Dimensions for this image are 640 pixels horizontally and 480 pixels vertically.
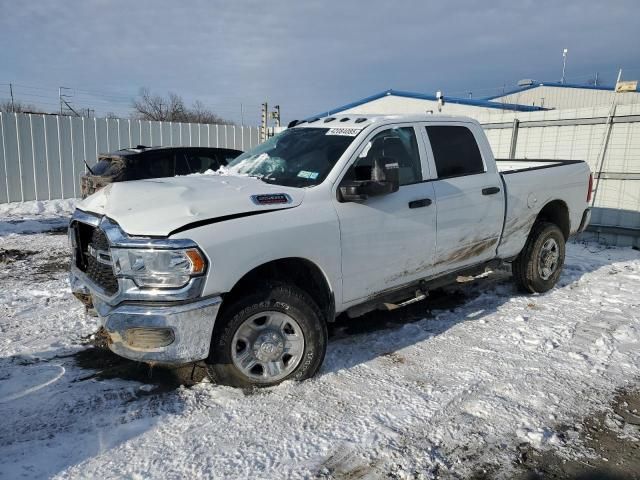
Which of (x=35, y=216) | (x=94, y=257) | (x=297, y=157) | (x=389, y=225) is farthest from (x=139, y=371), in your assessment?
(x=35, y=216)

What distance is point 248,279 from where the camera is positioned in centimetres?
359

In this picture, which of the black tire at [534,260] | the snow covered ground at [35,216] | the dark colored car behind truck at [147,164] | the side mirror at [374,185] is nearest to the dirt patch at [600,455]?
the side mirror at [374,185]

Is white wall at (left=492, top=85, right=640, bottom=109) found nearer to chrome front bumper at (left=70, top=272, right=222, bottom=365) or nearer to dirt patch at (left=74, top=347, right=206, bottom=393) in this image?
dirt patch at (left=74, top=347, right=206, bottom=393)

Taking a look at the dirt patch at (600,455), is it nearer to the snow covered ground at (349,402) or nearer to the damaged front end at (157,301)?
the snow covered ground at (349,402)

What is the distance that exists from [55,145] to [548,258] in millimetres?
13074

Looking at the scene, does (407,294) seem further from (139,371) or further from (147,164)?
(147,164)

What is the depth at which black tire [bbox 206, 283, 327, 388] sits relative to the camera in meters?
3.41

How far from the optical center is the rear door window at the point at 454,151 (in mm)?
4742

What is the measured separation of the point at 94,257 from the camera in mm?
3559

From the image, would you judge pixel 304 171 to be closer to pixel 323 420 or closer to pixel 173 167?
pixel 323 420

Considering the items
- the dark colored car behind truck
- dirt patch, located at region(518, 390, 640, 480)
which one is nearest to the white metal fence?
the dark colored car behind truck

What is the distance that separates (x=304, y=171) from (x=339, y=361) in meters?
1.60

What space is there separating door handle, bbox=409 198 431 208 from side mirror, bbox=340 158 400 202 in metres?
0.48

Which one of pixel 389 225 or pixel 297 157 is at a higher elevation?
pixel 297 157
